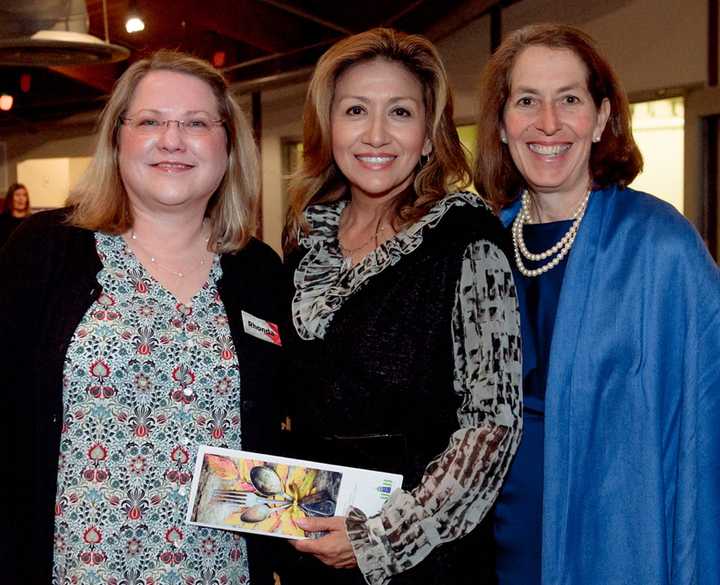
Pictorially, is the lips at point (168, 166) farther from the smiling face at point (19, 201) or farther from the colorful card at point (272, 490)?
the smiling face at point (19, 201)

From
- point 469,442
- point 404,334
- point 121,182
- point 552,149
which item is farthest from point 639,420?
point 121,182

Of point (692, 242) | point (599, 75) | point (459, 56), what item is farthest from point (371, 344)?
A: point (459, 56)

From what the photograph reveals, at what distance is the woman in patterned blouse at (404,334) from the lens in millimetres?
1951

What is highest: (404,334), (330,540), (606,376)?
(404,334)

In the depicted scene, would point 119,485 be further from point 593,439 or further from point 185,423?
point 593,439

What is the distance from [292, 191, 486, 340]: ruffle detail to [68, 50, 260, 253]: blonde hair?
21cm

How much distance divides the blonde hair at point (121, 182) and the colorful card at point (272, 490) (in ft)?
2.29

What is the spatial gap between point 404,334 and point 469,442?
0.30 metres

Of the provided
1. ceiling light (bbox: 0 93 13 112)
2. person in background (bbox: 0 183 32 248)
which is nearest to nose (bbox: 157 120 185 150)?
person in background (bbox: 0 183 32 248)

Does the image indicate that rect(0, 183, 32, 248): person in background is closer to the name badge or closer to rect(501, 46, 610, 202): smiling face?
the name badge

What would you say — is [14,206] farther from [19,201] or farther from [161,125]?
[161,125]

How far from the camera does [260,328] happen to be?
7.50 ft

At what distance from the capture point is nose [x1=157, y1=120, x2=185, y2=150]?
2.18 meters

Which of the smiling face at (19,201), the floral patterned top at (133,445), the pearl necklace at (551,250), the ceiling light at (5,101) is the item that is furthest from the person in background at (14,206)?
the pearl necklace at (551,250)
